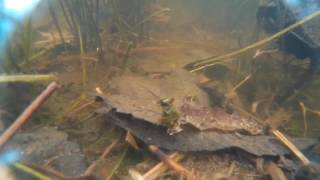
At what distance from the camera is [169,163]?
181cm

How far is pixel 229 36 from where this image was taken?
4.09 metres

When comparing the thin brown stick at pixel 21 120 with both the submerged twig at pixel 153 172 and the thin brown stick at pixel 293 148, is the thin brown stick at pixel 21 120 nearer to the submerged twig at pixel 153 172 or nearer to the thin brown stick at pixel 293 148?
the submerged twig at pixel 153 172

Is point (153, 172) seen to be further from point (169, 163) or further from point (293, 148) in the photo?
point (293, 148)

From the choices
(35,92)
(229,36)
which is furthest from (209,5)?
(35,92)

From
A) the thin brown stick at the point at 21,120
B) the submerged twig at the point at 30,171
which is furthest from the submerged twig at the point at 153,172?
the thin brown stick at the point at 21,120

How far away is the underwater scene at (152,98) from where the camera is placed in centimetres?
181

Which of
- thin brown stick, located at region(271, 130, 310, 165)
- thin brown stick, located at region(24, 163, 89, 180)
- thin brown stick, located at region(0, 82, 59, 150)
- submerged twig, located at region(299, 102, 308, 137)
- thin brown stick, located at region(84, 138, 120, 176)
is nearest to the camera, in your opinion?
thin brown stick, located at region(0, 82, 59, 150)

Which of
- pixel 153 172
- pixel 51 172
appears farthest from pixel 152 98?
pixel 51 172

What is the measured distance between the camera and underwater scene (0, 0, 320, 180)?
5.94ft

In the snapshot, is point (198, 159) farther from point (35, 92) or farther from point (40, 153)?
point (35, 92)

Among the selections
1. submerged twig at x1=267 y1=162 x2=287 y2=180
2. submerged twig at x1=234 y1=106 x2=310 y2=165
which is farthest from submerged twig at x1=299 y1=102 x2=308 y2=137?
submerged twig at x1=267 y1=162 x2=287 y2=180

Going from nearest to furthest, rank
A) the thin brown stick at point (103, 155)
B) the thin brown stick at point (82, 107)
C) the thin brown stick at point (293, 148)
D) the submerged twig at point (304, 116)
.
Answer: the thin brown stick at point (103, 155), the thin brown stick at point (293, 148), the thin brown stick at point (82, 107), the submerged twig at point (304, 116)

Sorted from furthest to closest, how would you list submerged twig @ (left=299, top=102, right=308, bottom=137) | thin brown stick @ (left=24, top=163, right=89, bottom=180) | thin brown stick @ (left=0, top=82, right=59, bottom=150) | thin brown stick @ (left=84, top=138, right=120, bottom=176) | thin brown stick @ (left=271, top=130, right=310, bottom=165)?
submerged twig @ (left=299, top=102, right=308, bottom=137) < thin brown stick @ (left=271, top=130, right=310, bottom=165) < thin brown stick @ (left=84, top=138, right=120, bottom=176) < thin brown stick @ (left=24, top=163, right=89, bottom=180) < thin brown stick @ (left=0, top=82, right=59, bottom=150)

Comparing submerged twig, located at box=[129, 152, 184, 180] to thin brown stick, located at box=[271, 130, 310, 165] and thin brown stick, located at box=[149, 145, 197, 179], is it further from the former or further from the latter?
thin brown stick, located at box=[271, 130, 310, 165]
